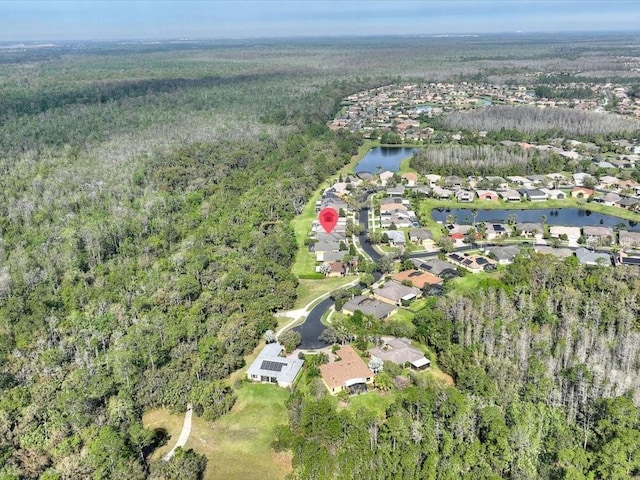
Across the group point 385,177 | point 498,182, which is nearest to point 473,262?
point 498,182

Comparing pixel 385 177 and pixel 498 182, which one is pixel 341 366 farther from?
pixel 498 182

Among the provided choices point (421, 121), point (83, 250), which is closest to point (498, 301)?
point (83, 250)

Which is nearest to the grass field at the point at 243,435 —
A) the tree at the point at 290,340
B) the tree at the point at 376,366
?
the tree at the point at 290,340

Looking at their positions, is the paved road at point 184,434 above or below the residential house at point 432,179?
below

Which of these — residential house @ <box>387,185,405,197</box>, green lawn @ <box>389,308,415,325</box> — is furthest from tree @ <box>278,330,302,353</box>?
residential house @ <box>387,185,405,197</box>

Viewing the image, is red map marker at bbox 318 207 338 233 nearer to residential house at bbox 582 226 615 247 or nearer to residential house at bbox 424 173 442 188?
residential house at bbox 424 173 442 188

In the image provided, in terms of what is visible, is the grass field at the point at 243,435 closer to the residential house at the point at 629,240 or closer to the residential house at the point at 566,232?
the residential house at the point at 566,232
